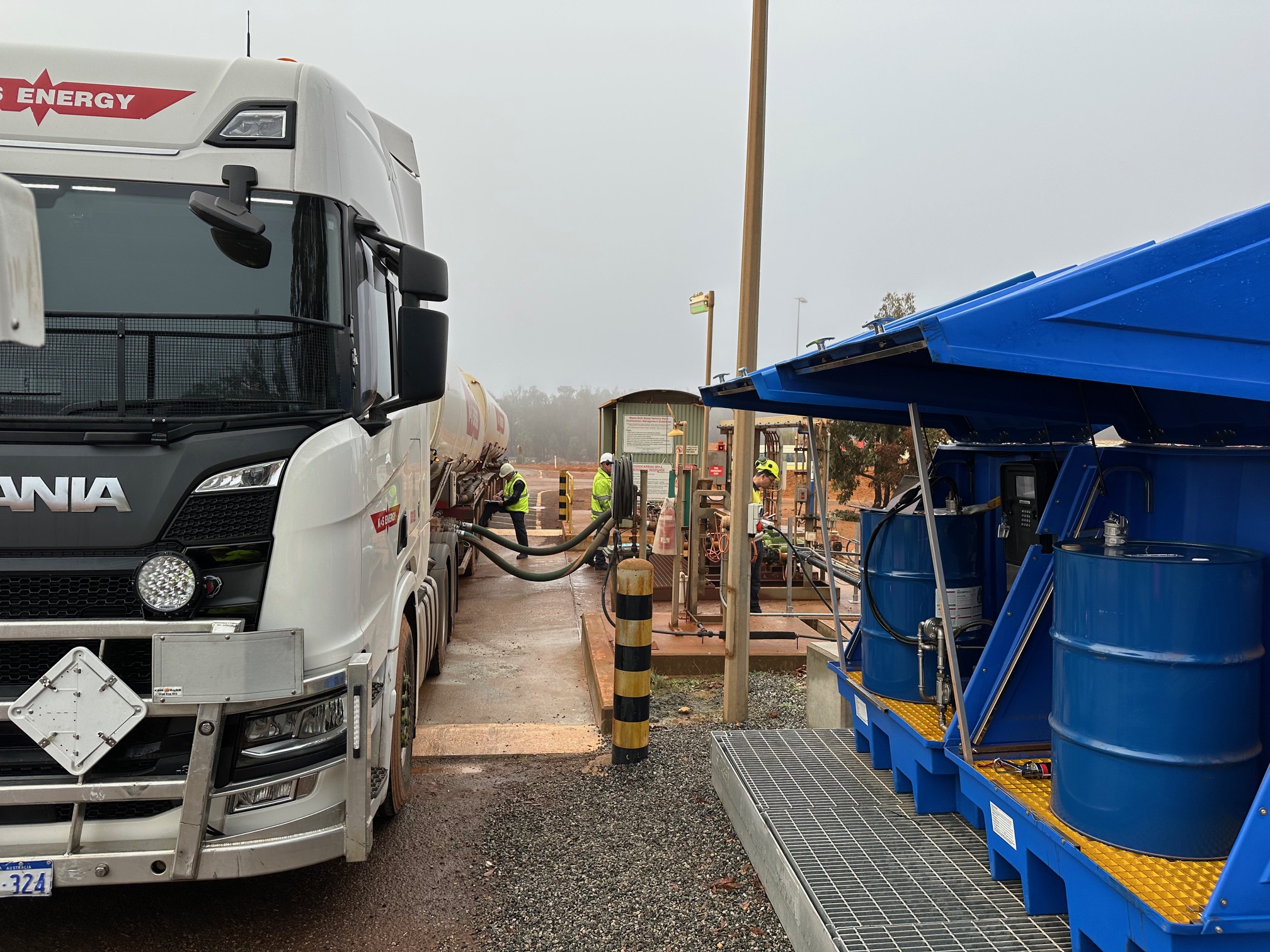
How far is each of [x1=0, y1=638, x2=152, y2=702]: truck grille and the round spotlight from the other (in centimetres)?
17

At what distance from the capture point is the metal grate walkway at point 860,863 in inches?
109

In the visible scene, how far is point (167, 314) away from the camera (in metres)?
3.11

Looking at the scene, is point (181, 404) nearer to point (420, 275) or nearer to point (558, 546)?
point (420, 275)

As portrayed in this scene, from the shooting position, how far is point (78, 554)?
2.89 metres

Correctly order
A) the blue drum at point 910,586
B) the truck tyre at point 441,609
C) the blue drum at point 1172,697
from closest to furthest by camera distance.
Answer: the blue drum at point 1172,697 < the blue drum at point 910,586 < the truck tyre at point 441,609

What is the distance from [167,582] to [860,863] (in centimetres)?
274

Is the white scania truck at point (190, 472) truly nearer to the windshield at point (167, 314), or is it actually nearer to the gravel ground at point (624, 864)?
the windshield at point (167, 314)

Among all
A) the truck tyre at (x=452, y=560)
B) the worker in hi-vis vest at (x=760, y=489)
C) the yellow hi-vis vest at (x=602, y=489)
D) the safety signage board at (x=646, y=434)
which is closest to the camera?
the truck tyre at (x=452, y=560)

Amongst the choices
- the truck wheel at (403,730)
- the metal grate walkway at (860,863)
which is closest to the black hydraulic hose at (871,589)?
the metal grate walkway at (860,863)

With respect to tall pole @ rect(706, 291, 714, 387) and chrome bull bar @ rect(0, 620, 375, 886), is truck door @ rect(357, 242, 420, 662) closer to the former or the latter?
chrome bull bar @ rect(0, 620, 375, 886)

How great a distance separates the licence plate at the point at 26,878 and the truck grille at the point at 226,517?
1133 millimetres

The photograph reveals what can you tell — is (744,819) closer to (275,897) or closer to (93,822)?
(275,897)

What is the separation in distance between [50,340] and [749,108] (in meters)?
4.34

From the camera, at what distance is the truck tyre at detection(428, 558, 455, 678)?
23.8 ft
